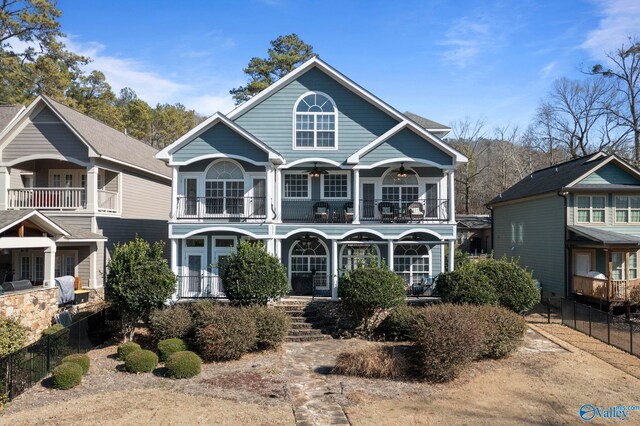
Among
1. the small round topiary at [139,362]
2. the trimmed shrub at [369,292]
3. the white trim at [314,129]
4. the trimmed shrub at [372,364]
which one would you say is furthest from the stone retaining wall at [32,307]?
the white trim at [314,129]

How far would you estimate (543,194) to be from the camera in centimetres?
2503

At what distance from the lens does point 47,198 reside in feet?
68.9

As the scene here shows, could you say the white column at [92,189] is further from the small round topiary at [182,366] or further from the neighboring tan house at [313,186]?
the small round topiary at [182,366]

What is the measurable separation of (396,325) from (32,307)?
11.6m

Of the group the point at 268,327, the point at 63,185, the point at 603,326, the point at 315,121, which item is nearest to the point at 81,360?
the point at 268,327

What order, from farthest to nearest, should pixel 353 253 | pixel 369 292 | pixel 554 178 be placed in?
pixel 554 178 → pixel 353 253 → pixel 369 292

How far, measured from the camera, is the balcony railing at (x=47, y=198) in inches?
819

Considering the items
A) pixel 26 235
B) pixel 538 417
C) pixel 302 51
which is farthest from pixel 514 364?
pixel 302 51

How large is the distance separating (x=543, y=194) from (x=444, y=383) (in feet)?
53.1

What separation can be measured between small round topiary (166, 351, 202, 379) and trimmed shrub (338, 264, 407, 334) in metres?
5.52

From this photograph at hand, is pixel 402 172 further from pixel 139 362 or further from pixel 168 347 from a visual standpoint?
pixel 139 362

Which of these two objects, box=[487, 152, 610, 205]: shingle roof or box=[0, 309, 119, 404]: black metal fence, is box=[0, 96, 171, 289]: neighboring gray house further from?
box=[487, 152, 610, 205]: shingle roof

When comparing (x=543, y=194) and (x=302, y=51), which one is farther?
(x=302, y=51)

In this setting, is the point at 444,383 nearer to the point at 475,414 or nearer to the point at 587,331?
the point at 475,414
